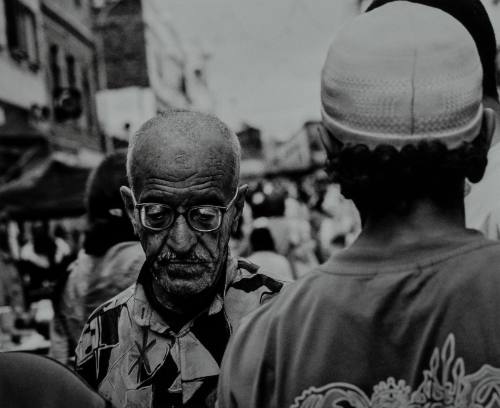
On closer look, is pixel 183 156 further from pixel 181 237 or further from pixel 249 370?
pixel 249 370

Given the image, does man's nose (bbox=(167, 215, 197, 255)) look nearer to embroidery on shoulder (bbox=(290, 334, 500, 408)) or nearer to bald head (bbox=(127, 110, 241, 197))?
bald head (bbox=(127, 110, 241, 197))

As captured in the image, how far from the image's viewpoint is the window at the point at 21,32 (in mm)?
18703

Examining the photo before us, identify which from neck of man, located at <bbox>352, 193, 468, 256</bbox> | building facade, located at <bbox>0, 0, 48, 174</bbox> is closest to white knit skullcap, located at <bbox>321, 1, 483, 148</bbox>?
neck of man, located at <bbox>352, 193, 468, 256</bbox>

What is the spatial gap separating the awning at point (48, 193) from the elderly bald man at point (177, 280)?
752cm

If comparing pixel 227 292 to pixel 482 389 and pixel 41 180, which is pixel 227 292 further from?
pixel 41 180

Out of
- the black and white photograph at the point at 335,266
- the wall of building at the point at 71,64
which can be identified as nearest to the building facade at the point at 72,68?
the wall of building at the point at 71,64

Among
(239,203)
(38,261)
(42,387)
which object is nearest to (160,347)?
(239,203)

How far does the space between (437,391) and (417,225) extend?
1.00 feet

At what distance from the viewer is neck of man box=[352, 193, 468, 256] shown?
58.8 inches

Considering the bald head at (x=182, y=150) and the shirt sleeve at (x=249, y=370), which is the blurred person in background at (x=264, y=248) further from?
the shirt sleeve at (x=249, y=370)

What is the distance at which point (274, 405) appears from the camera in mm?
1492

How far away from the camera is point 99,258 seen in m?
3.49

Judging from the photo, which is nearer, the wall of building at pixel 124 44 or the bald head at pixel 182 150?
the bald head at pixel 182 150

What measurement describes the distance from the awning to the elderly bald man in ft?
24.7
